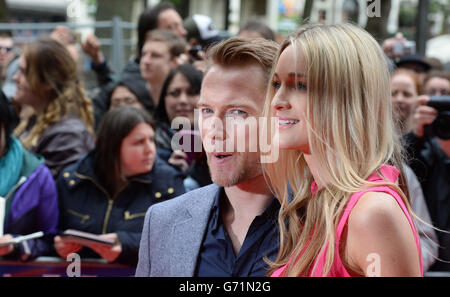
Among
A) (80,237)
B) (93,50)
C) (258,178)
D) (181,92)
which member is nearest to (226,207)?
(258,178)

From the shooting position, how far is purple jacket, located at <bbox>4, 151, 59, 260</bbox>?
2.89 m

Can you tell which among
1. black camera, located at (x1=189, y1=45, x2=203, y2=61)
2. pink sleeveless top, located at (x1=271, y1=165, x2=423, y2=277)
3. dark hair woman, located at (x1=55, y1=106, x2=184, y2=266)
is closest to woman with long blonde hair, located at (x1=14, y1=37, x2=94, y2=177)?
dark hair woman, located at (x1=55, y1=106, x2=184, y2=266)

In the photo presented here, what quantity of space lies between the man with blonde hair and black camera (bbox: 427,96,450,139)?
1.55 m

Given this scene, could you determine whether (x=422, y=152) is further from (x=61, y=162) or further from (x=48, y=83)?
(x=48, y=83)

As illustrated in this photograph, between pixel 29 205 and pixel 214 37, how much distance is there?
153 cm

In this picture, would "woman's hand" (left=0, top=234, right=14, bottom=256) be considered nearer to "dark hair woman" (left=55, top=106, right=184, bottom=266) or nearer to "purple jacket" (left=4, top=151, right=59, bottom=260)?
"purple jacket" (left=4, top=151, right=59, bottom=260)

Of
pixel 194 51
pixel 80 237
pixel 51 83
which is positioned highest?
pixel 194 51

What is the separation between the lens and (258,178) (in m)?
1.64

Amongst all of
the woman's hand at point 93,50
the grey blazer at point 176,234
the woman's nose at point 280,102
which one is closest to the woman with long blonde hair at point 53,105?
the woman's hand at point 93,50

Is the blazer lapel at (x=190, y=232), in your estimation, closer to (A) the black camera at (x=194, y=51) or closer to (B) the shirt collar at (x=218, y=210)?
(B) the shirt collar at (x=218, y=210)

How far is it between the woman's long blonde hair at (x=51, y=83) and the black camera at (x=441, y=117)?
1888mm

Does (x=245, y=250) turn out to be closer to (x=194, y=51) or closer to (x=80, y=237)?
(x=80, y=237)

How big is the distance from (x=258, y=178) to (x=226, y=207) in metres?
Result: 0.15
